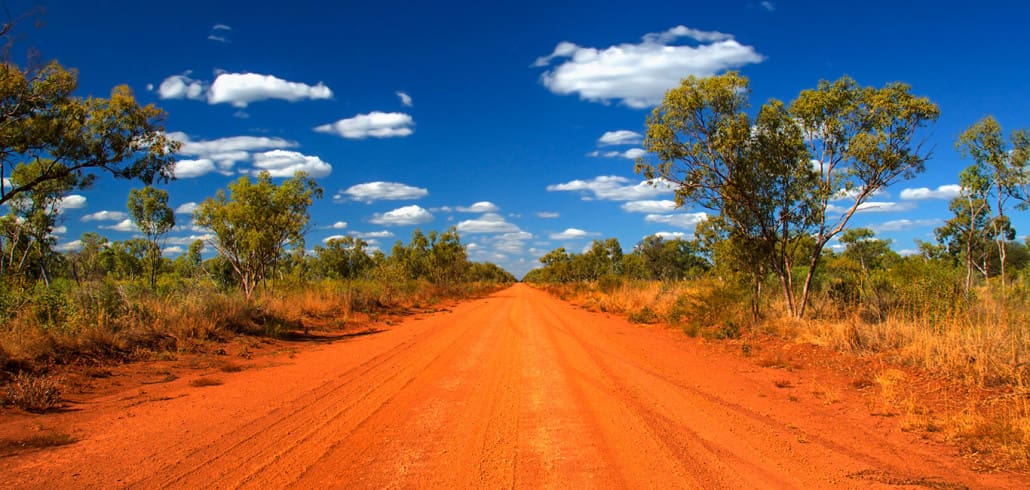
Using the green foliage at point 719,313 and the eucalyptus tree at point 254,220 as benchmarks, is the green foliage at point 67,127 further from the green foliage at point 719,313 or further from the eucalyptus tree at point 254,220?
the green foliage at point 719,313

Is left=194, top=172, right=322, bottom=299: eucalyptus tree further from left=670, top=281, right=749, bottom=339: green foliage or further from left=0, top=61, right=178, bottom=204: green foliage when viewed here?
left=670, top=281, right=749, bottom=339: green foliage

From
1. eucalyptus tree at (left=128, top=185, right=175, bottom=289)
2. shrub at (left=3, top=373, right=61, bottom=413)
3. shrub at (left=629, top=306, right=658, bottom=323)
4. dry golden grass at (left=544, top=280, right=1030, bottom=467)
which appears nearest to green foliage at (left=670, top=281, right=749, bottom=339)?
dry golden grass at (left=544, top=280, right=1030, bottom=467)

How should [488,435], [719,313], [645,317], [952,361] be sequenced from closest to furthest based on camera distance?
[488,435] → [952,361] → [719,313] → [645,317]

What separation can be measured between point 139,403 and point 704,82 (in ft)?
46.4

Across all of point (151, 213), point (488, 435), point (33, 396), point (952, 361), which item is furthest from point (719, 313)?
point (151, 213)

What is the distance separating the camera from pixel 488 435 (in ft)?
18.0

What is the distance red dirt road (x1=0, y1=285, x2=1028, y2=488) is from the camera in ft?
14.2

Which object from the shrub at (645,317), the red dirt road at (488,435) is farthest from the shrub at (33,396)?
the shrub at (645,317)

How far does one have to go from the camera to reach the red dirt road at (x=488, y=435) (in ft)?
14.2

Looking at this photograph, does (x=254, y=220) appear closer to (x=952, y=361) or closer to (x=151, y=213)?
(x=151, y=213)

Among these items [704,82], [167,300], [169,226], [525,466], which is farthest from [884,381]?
[169,226]

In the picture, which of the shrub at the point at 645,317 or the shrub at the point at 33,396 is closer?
the shrub at the point at 33,396

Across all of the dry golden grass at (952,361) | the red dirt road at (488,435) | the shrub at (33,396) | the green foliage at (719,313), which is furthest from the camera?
the green foliage at (719,313)

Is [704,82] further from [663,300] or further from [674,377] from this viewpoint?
[663,300]
